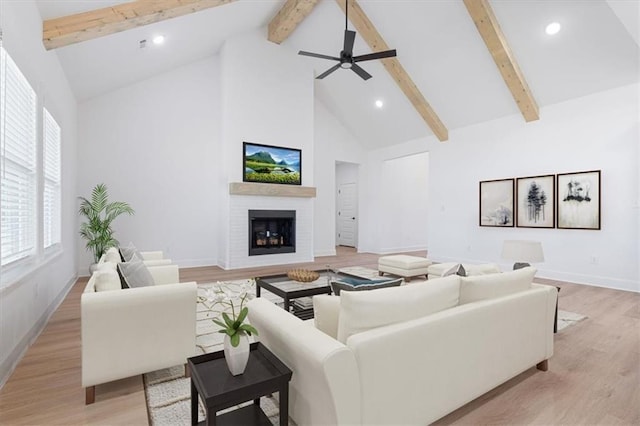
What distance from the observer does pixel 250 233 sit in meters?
6.57

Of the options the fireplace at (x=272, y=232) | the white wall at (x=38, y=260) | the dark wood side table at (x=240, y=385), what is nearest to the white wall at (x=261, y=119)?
the fireplace at (x=272, y=232)

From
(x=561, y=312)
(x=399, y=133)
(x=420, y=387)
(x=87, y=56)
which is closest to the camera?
(x=420, y=387)

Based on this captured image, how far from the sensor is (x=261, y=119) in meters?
6.73

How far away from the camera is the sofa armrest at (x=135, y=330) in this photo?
74.2 inches

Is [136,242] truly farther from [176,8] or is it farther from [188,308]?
[188,308]

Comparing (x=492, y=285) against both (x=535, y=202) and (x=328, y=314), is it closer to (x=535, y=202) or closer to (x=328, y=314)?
(x=328, y=314)

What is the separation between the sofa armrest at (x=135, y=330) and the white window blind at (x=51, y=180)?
2.16m

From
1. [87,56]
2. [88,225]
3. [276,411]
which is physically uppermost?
[87,56]

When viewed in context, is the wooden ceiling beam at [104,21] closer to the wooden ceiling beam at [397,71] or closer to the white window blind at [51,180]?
the white window blind at [51,180]

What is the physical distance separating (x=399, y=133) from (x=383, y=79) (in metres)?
1.58

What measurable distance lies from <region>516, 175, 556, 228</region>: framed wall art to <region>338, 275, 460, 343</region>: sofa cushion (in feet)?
16.1

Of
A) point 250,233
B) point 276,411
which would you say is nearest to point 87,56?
point 250,233

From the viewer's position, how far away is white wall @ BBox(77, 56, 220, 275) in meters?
5.66

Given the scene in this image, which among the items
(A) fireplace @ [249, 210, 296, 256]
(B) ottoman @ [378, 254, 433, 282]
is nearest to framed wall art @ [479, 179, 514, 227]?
(B) ottoman @ [378, 254, 433, 282]
